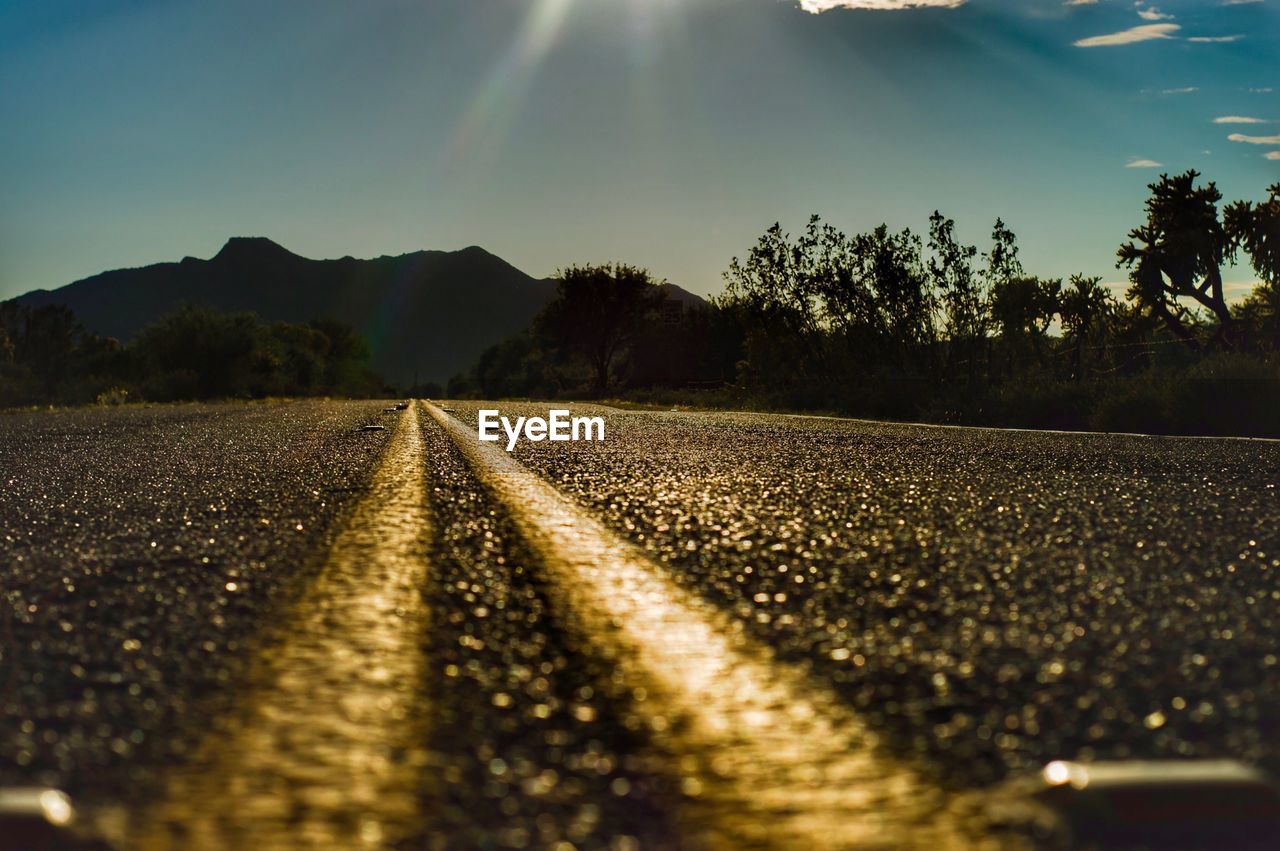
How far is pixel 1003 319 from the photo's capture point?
83.3ft

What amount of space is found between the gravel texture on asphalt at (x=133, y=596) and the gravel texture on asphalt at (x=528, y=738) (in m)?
0.36

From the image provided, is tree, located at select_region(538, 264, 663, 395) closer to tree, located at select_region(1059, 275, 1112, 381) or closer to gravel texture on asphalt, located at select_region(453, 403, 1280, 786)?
tree, located at select_region(1059, 275, 1112, 381)

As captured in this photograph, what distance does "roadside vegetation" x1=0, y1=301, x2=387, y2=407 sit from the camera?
48062 millimetres

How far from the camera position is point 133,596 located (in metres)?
2.88

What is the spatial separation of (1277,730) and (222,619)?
1985 millimetres

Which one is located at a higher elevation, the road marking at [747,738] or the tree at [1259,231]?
the tree at [1259,231]

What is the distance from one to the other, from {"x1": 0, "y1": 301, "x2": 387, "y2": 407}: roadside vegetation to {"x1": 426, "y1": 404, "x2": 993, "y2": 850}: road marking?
117 feet

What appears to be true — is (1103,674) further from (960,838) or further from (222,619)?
(222,619)

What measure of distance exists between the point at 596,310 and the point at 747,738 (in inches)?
3200

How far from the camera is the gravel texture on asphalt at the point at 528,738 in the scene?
1.30 meters

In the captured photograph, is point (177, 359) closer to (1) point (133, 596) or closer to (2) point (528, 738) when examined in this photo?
(1) point (133, 596)

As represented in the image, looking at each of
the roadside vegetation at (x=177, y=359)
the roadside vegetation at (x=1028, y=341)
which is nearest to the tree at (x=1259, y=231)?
the roadside vegetation at (x=1028, y=341)

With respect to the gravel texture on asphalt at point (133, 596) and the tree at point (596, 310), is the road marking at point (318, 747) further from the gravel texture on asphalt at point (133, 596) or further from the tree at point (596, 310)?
the tree at point (596, 310)

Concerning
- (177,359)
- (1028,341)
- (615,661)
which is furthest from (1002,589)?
(177,359)
